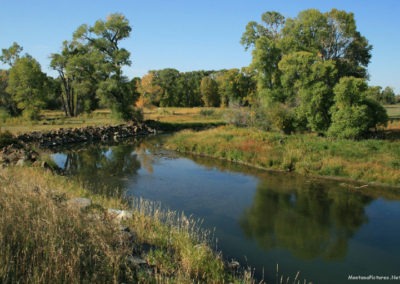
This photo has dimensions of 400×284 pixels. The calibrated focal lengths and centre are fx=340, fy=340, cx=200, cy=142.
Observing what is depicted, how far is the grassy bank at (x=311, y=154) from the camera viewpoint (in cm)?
1980

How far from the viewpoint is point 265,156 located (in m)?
24.2

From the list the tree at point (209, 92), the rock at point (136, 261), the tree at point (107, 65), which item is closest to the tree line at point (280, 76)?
the tree at point (107, 65)

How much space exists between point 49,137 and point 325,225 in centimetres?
2759

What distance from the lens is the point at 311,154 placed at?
2289 cm

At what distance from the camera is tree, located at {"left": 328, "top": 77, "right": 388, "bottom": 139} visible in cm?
2569

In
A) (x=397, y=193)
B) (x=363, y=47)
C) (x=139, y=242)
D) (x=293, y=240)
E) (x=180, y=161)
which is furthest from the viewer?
(x=363, y=47)

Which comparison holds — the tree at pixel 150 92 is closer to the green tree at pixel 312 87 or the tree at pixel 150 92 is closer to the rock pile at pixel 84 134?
the rock pile at pixel 84 134

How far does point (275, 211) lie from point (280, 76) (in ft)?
81.7

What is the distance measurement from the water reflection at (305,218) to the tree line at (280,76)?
10.5 metres

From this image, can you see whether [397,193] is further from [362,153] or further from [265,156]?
[265,156]

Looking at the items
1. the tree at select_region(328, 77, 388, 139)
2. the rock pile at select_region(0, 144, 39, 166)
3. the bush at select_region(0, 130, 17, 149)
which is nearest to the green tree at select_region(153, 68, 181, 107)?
the tree at select_region(328, 77, 388, 139)

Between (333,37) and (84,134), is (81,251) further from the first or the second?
(333,37)

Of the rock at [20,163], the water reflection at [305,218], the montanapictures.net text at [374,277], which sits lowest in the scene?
the montanapictures.net text at [374,277]

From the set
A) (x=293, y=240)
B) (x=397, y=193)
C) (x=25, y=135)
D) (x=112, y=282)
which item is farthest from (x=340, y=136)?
(x=25, y=135)
